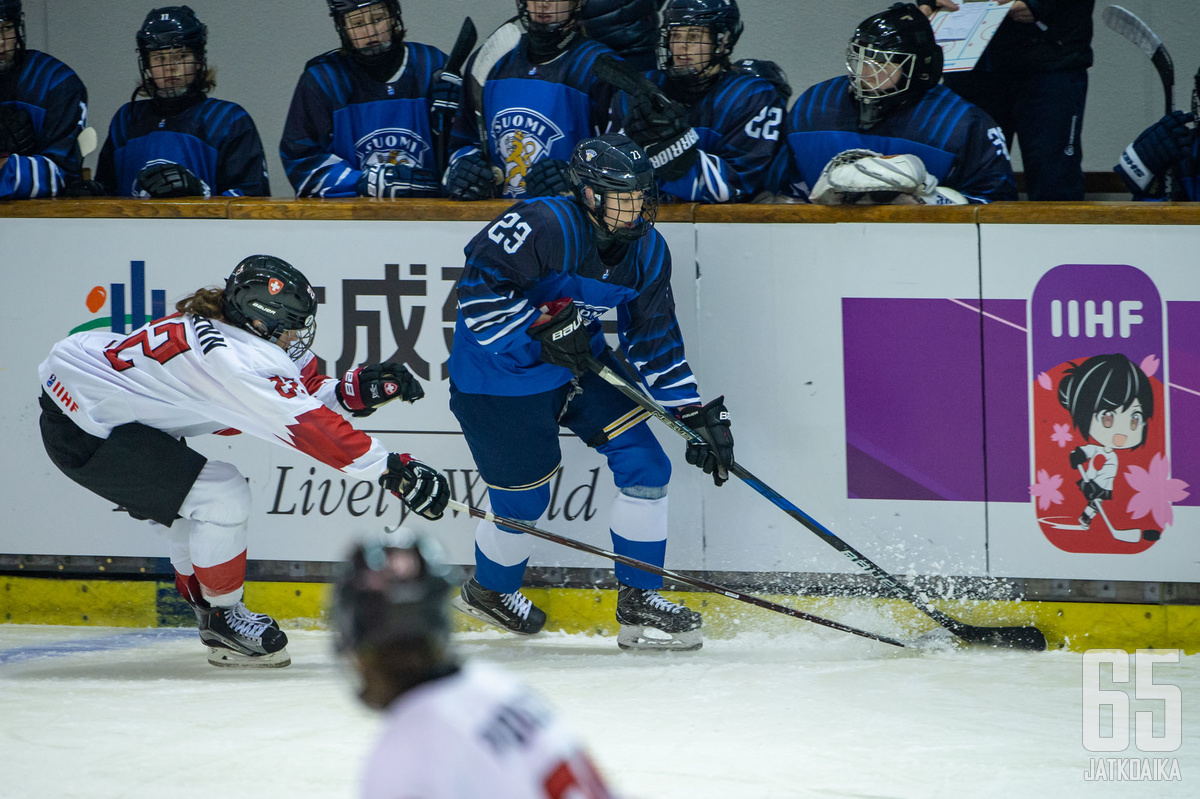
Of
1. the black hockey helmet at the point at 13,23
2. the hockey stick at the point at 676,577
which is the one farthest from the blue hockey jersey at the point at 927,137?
the black hockey helmet at the point at 13,23

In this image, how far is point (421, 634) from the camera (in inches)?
46.6

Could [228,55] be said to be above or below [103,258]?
above

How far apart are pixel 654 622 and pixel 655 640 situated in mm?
67

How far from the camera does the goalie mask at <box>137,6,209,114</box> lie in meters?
4.09

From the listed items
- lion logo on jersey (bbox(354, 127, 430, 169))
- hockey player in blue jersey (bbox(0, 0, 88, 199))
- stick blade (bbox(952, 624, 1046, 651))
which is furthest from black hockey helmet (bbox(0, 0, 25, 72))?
stick blade (bbox(952, 624, 1046, 651))

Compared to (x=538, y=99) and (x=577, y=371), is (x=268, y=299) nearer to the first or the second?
(x=577, y=371)

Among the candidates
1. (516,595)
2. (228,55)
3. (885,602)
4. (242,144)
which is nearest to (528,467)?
(516,595)

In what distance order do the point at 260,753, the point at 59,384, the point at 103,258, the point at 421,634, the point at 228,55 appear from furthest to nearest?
the point at 228,55 → the point at 103,258 → the point at 59,384 → the point at 260,753 → the point at 421,634

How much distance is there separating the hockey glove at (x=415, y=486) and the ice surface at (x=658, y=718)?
19.7 inches

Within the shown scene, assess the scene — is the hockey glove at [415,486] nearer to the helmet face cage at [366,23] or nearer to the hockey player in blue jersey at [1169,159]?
the helmet face cage at [366,23]

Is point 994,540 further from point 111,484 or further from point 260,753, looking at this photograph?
point 111,484

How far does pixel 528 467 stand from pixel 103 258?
4.87 feet

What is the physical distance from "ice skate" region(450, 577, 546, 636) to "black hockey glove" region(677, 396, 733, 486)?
68cm

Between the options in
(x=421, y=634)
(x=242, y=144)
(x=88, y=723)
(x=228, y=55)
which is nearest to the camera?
(x=421, y=634)
